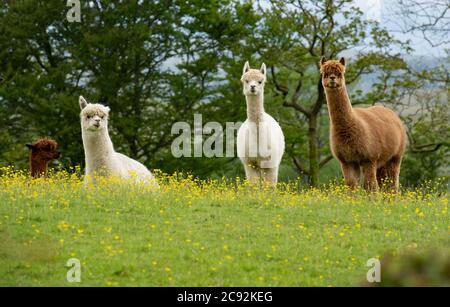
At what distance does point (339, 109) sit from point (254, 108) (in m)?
2.00

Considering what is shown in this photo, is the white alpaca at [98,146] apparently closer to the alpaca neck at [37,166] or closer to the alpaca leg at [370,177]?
the alpaca neck at [37,166]

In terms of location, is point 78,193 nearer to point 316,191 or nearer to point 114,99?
point 316,191

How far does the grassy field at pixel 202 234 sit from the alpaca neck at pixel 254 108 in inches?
82.4

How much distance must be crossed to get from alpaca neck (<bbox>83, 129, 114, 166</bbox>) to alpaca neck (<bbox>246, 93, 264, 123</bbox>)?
9.50ft

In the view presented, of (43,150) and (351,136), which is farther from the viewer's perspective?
(43,150)

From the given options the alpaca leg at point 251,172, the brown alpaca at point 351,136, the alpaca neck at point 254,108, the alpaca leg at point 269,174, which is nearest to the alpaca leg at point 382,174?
the brown alpaca at point 351,136

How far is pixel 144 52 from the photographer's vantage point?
33.6 m

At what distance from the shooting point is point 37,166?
15977 millimetres

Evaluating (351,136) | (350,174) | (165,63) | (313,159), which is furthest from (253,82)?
(165,63)

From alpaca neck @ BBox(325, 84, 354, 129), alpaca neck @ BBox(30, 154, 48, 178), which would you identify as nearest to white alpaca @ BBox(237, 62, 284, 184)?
alpaca neck @ BBox(325, 84, 354, 129)

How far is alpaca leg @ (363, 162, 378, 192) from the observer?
14.0 meters

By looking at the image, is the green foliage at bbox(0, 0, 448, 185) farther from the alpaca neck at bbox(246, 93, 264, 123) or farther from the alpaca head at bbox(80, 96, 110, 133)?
the alpaca head at bbox(80, 96, 110, 133)

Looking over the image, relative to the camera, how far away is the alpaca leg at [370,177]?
46.1 ft

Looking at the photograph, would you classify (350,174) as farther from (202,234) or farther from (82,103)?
(82,103)
